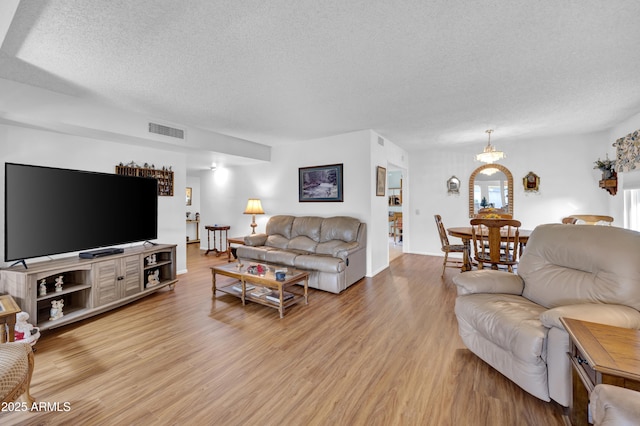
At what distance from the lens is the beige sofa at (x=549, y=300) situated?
5.17 ft

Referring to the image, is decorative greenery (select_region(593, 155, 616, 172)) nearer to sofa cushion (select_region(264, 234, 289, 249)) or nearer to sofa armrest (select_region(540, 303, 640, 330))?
sofa armrest (select_region(540, 303, 640, 330))

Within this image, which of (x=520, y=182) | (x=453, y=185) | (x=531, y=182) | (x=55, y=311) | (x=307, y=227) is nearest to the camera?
(x=55, y=311)

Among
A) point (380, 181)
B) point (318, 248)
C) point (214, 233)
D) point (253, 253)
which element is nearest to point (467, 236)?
point (380, 181)

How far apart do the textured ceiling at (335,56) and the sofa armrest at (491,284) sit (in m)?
1.87

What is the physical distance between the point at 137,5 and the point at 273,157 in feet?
13.7

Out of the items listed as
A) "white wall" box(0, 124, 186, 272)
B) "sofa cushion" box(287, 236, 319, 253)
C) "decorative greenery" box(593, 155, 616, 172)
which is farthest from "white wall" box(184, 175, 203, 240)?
"decorative greenery" box(593, 155, 616, 172)

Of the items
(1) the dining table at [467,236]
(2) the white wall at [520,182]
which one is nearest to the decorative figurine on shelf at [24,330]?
(1) the dining table at [467,236]

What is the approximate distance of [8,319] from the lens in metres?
2.00

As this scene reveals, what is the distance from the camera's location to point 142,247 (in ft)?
12.1

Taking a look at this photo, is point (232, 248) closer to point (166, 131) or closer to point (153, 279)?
point (153, 279)

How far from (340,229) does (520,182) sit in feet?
13.1

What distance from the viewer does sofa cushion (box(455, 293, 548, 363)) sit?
64.2 inches

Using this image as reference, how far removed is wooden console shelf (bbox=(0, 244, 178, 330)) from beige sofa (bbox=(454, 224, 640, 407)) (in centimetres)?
359

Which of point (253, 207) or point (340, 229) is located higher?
point (253, 207)
